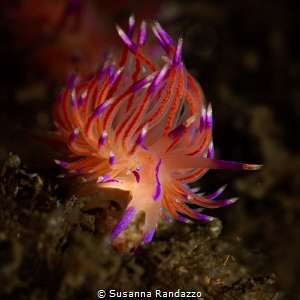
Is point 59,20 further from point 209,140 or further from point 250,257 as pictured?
point 250,257

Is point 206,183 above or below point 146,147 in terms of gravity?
below

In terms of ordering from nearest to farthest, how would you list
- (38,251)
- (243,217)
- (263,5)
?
(38,251)
(243,217)
(263,5)

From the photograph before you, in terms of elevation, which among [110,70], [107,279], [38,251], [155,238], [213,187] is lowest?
[213,187]

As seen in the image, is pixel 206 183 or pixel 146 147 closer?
pixel 146 147

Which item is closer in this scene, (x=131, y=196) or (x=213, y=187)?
(x=131, y=196)

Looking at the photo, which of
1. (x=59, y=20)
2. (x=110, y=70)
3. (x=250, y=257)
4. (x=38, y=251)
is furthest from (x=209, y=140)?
(x=59, y=20)

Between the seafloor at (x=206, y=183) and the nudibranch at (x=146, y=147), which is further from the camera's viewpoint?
the nudibranch at (x=146, y=147)

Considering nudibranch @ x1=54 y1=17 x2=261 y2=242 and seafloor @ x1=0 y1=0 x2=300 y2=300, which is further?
nudibranch @ x1=54 y1=17 x2=261 y2=242

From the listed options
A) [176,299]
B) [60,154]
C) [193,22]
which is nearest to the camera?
[176,299]
